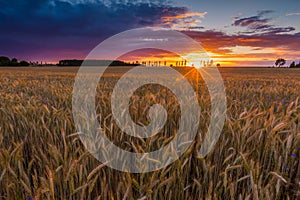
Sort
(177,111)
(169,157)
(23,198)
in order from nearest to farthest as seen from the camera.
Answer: (23,198)
(169,157)
(177,111)

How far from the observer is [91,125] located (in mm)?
1886

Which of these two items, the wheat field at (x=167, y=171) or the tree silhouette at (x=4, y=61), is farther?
the tree silhouette at (x=4, y=61)

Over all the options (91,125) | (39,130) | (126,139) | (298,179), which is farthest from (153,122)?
(298,179)

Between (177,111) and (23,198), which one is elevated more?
(177,111)

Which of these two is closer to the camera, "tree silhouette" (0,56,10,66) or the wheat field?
the wheat field

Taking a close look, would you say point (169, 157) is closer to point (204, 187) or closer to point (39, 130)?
point (204, 187)

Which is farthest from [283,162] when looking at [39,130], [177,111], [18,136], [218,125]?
[18,136]

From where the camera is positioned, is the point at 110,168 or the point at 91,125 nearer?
the point at 110,168

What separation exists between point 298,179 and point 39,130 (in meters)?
2.00

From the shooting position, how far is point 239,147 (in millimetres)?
1666

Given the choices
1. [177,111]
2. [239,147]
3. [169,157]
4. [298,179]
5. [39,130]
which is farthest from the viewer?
[177,111]

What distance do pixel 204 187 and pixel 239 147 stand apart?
Answer: 493 millimetres

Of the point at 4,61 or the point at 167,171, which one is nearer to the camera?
the point at 167,171

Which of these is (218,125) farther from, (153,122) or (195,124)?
(153,122)
